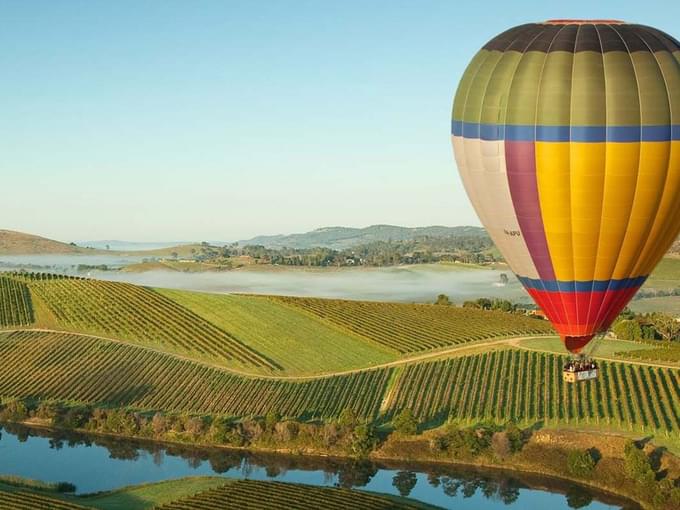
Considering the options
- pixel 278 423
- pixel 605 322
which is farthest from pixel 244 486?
pixel 605 322

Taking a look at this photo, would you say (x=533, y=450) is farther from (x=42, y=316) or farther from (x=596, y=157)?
(x=42, y=316)

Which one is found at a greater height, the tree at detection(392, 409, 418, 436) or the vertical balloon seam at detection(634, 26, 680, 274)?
the vertical balloon seam at detection(634, 26, 680, 274)

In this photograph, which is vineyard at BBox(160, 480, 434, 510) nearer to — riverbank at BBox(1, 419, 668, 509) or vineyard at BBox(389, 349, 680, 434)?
Result: riverbank at BBox(1, 419, 668, 509)

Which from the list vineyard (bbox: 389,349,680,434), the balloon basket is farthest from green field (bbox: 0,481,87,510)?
the balloon basket

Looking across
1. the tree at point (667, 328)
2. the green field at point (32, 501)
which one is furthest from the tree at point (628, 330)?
the green field at point (32, 501)

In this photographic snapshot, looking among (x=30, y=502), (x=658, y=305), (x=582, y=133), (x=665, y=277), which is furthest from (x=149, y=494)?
(x=665, y=277)
